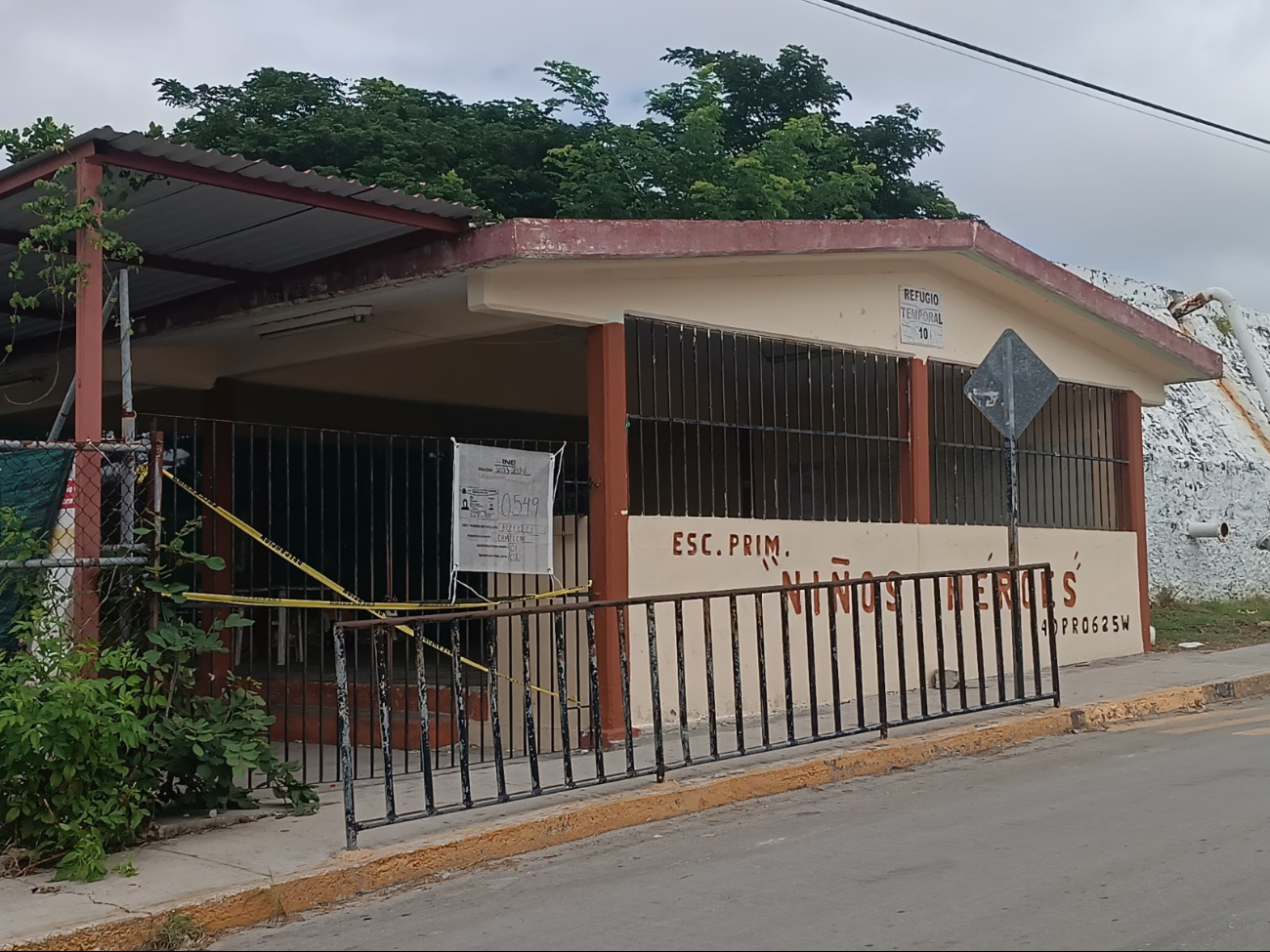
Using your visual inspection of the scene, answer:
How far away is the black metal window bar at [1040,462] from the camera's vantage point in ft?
43.3

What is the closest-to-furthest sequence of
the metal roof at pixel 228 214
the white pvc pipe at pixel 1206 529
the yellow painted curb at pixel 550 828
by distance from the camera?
the yellow painted curb at pixel 550 828 → the metal roof at pixel 228 214 → the white pvc pipe at pixel 1206 529

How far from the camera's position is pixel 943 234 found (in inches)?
451

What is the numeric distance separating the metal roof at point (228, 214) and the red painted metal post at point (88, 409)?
0.24 metres

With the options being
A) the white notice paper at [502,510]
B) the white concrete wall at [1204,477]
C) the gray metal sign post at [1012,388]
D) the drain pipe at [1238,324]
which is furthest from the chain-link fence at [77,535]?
the drain pipe at [1238,324]

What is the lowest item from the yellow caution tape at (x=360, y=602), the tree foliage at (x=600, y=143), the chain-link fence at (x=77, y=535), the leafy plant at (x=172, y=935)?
the leafy plant at (x=172, y=935)

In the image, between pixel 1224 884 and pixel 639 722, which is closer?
pixel 1224 884

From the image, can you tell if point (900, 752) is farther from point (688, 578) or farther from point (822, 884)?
point (822, 884)

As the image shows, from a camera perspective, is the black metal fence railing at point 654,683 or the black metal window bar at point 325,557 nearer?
the black metal fence railing at point 654,683

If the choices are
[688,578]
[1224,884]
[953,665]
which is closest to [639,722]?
[688,578]

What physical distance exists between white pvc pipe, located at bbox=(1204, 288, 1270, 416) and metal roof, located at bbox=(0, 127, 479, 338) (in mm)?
15389

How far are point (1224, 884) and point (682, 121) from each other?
24069 mm

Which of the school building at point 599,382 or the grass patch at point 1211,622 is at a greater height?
the school building at point 599,382

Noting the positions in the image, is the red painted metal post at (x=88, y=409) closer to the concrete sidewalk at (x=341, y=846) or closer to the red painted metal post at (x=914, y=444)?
the concrete sidewalk at (x=341, y=846)

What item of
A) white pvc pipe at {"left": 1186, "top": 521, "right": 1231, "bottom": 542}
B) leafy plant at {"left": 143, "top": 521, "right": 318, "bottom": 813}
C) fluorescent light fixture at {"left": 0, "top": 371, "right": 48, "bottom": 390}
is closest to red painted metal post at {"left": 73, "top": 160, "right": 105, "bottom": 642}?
leafy plant at {"left": 143, "top": 521, "right": 318, "bottom": 813}
